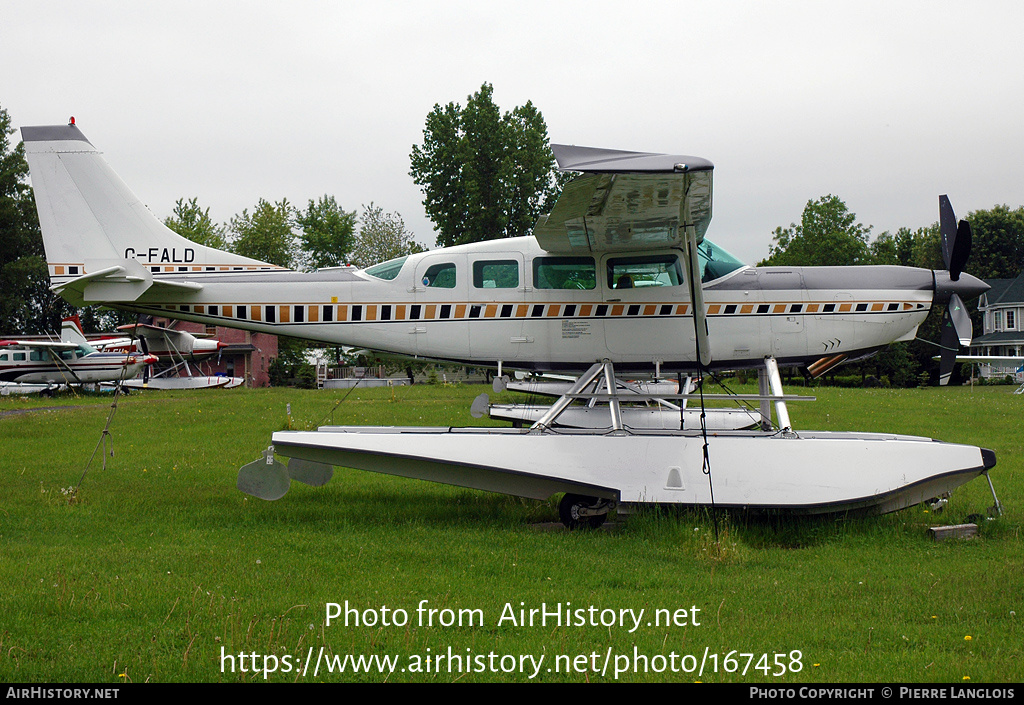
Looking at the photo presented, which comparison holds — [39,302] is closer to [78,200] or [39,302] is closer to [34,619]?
[78,200]

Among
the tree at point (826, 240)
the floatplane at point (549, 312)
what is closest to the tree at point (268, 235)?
the tree at point (826, 240)

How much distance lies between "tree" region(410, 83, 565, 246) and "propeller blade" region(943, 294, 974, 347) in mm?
26697

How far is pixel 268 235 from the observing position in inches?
2549

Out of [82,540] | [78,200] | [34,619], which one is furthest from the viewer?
[78,200]

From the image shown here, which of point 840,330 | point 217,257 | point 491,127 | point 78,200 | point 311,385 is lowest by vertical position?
point 311,385

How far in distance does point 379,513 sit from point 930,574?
553 cm

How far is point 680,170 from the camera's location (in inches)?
261

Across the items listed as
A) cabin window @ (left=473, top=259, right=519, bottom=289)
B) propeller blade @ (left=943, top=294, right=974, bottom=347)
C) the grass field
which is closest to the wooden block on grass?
the grass field

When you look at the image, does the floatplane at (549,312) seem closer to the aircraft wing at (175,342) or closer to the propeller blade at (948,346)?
the propeller blade at (948,346)

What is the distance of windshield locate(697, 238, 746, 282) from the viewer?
9.42m

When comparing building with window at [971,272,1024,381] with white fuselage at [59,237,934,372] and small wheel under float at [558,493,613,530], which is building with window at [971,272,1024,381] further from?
Answer: small wheel under float at [558,493,613,530]

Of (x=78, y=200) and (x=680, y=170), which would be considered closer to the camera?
(x=680, y=170)

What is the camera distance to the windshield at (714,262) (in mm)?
9422
